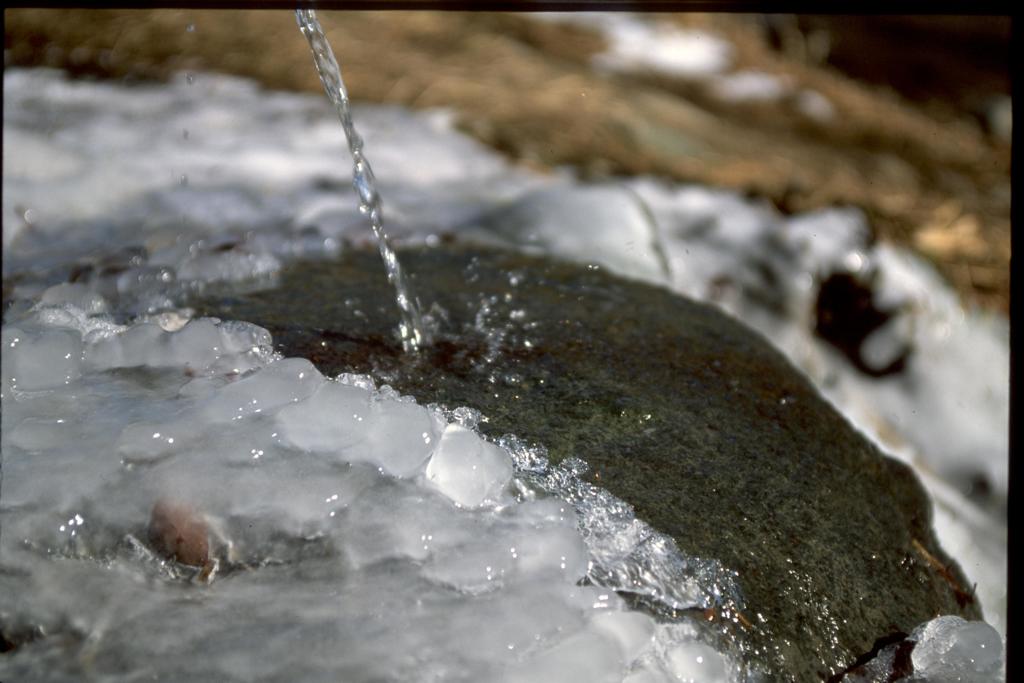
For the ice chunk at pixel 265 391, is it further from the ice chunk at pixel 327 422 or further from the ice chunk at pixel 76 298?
the ice chunk at pixel 76 298

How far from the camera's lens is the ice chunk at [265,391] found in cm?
143

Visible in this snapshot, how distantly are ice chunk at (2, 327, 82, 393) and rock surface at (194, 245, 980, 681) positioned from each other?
0.31 m

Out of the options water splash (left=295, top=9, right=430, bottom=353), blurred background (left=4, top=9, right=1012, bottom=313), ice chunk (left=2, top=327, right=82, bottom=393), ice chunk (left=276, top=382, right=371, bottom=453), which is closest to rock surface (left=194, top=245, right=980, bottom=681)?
water splash (left=295, top=9, right=430, bottom=353)

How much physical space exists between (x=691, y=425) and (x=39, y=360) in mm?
1104

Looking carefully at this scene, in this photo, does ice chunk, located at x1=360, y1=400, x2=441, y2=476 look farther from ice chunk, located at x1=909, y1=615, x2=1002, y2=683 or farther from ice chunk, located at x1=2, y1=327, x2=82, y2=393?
ice chunk, located at x1=909, y1=615, x2=1002, y2=683

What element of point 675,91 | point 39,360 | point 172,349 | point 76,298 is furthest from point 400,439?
point 675,91

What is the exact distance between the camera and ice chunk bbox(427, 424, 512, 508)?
4.47 ft

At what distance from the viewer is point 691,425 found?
165cm

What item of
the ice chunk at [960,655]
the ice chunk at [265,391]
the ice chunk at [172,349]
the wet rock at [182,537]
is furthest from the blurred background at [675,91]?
the wet rock at [182,537]

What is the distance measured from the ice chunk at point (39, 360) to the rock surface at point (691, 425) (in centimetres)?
31

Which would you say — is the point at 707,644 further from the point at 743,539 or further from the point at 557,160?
the point at 557,160

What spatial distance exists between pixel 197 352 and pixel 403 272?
692 millimetres

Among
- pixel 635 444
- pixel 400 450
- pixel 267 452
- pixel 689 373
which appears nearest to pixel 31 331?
pixel 267 452

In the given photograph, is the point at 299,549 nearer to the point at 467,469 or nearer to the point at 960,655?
the point at 467,469
